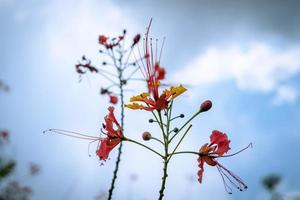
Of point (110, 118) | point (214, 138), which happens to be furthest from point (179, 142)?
point (110, 118)

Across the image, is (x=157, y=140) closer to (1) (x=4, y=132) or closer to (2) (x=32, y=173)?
(1) (x=4, y=132)

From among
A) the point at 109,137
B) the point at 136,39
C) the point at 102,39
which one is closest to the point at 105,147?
the point at 109,137

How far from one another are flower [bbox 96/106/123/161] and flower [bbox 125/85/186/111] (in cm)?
16

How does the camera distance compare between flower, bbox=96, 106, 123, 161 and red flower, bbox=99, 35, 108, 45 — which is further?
red flower, bbox=99, 35, 108, 45

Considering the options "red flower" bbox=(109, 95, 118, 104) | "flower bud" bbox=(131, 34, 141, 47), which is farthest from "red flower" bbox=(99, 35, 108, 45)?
"red flower" bbox=(109, 95, 118, 104)

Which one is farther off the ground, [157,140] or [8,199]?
[8,199]

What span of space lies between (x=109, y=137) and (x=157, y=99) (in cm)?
44

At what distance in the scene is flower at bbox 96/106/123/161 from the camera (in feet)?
7.95

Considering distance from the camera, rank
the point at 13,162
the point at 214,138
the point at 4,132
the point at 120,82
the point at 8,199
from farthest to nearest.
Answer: the point at 13,162
the point at 8,199
the point at 4,132
the point at 120,82
the point at 214,138

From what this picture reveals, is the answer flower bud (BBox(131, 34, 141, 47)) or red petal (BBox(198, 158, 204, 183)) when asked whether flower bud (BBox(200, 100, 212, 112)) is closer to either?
red petal (BBox(198, 158, 204, 183))

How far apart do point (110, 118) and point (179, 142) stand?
1.99ft

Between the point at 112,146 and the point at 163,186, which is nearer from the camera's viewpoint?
the point at 163,186

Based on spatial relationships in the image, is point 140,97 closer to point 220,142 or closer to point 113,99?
point 220,142

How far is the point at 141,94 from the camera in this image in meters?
2.33
